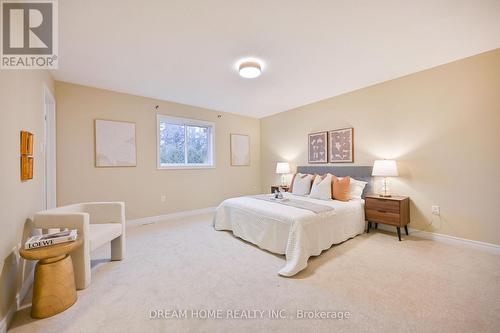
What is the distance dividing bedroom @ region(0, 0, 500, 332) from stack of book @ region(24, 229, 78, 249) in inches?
3.2

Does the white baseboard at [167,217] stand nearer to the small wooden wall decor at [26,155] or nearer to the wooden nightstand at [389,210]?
the small wooden wall decor at [26,155]

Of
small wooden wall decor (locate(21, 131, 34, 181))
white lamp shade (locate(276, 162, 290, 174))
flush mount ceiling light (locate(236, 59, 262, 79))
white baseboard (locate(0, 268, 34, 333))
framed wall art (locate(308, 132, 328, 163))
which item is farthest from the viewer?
white lamp shade (locate(276, 162, 290, 174))

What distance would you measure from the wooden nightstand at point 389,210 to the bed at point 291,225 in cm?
13

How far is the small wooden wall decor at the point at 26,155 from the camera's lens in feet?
5.80

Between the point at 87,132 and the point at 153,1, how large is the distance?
2.68 meters

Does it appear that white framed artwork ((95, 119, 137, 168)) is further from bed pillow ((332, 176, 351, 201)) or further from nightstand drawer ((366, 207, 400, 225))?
nightstand drawer ((366, 207, 400, 225))

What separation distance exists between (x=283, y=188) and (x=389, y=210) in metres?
2.07

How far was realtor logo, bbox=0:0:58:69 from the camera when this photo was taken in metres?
1.62

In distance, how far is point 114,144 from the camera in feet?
12.0

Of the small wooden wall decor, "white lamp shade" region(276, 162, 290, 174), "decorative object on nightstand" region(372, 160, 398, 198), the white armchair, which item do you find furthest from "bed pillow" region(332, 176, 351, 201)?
the small wooden wall decor

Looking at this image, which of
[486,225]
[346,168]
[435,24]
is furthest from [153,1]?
[486,225]

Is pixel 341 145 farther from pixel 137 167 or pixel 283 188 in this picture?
pixel 137 167

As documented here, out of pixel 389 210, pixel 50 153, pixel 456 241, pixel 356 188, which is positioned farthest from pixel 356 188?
pixel 50 153

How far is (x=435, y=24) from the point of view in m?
2.01
